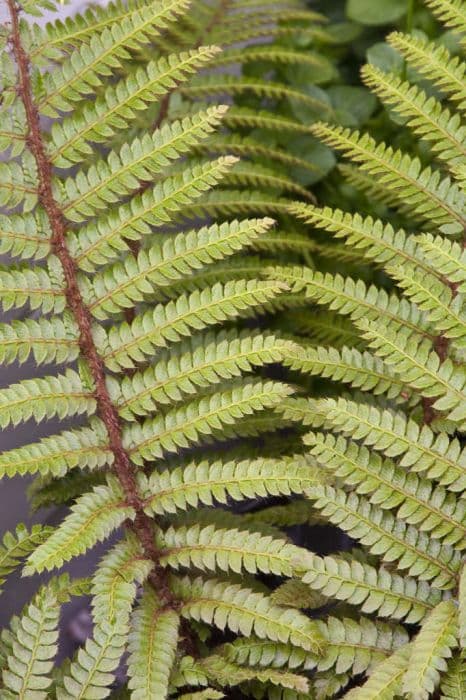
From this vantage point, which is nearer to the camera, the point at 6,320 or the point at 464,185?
the point at 464,185

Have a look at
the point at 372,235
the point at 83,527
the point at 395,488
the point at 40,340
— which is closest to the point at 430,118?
the point at 372,235

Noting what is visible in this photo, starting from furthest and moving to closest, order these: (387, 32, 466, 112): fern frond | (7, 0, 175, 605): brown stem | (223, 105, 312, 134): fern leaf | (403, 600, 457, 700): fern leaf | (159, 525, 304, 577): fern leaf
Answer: (223, 105, 312, 134): fern leaf
(387, 32, 466, 112): fern frond
(7, 0, 175, 605): brown stem
(159, 525, 304, 577): fern leaf
(403, 600, 457, 700): fern leaf

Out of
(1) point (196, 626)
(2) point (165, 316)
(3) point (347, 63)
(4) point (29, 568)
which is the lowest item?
(1) point (196, 626)

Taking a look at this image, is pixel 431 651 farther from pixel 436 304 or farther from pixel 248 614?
pixel 436 304

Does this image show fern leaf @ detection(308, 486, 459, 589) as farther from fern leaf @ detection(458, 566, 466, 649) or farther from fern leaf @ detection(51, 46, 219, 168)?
fern leaf @ detection(51, 46, 219, 168)

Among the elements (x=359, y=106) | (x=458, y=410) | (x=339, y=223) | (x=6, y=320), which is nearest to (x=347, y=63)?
(x=359, y=106)

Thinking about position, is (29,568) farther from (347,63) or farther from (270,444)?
(347,63)

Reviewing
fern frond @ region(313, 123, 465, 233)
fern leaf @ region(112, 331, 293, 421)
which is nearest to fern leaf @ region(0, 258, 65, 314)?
fern leaf @ region(112, 331, 293, 421)
